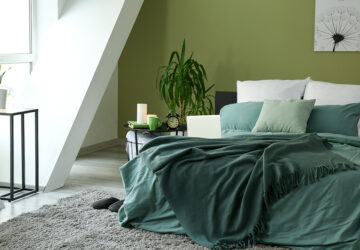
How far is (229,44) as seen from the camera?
6758 mm

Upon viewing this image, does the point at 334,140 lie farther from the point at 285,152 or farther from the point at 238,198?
the point at 238,198

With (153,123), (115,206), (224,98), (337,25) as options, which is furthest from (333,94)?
(115,206)

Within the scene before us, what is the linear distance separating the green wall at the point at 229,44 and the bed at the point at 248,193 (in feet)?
8.21

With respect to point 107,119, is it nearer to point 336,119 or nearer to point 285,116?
point 285,116

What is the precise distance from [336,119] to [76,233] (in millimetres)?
2353

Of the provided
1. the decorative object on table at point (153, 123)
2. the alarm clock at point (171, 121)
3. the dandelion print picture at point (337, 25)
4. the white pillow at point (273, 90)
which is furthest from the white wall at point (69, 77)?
the dandelion print picture at point (337, 25)

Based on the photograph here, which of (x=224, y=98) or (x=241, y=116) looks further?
(x=224, y=98)

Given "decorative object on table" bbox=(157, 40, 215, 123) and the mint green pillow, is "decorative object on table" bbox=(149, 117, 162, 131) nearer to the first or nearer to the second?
the mint green pillow

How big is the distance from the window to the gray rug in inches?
56.9

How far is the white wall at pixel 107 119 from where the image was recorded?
7.05 metres

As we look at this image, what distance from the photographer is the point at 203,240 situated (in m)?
3.57

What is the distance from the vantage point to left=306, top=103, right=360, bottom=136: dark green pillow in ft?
15.5

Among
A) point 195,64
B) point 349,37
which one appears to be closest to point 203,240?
point 195,64

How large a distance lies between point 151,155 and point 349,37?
10.8ft
